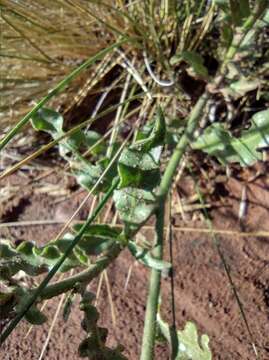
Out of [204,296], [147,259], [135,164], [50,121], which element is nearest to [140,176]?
[135,164]

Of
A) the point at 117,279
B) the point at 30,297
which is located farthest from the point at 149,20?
the point at 30,297

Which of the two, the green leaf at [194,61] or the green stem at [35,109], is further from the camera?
the green leaf at [194,61]

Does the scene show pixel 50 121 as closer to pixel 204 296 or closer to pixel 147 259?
pixel 147 259

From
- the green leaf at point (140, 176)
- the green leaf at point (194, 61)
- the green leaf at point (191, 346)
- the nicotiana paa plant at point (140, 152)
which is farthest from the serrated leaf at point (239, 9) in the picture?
the green leaf at point (191, 346)

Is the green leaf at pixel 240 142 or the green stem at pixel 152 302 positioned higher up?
the green leaf at pixel 240 142

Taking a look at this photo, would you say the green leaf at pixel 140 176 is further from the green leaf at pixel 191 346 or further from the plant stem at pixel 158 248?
the green leaf at pixel 191 346

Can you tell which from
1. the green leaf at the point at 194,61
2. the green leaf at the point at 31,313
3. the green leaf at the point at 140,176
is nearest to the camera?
the green leaf at the point at 31,313
